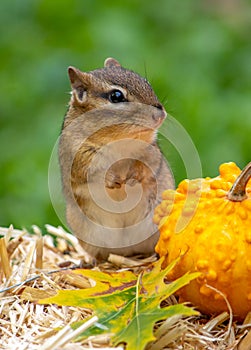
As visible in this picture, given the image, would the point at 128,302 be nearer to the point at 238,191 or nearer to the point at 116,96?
the point at 238,191

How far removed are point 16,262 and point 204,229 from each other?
117 centimetres

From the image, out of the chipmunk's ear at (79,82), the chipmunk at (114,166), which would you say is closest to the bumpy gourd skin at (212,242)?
the chipmunk at (114,166)

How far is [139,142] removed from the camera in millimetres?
4129

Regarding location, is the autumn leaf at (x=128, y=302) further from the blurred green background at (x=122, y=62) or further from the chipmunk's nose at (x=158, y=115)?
the blurred green background at (x=122, y=62)

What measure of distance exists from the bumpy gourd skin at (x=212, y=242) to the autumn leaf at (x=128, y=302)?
173 millimetres

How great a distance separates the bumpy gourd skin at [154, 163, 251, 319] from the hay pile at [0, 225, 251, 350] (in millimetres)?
91

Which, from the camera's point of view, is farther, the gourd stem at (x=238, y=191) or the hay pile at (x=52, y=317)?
the gourd stem at (x=238, y=191)

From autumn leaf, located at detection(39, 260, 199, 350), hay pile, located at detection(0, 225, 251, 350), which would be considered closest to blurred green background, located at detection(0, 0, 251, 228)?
hay pile, located at detection(0, 225, 251, 350)

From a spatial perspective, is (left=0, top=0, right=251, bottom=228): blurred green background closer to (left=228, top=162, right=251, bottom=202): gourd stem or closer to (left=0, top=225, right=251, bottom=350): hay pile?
(left=0, top=225, right=251, bottom=350): hay pile

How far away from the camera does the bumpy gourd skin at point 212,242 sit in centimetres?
328

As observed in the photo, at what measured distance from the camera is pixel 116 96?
4.15 meters

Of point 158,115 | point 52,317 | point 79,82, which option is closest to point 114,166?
point 158,115

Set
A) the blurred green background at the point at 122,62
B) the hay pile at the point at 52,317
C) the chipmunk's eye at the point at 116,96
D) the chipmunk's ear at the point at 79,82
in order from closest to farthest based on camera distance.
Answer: the hay pile at the point at 52,317, the chipmunk's eye at the point at 116,96, the chipmunk's ear at the point at 79,82, the blurred green background at the point at 122,62

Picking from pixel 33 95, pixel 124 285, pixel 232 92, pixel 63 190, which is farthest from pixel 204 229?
pixel 33 95
